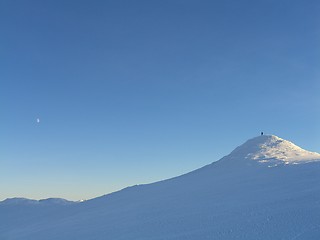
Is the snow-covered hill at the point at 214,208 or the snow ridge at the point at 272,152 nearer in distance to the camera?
the snow-covered hill at the point at 214,208

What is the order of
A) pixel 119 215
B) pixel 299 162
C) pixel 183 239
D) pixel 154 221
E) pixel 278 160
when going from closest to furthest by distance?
1. pixel 183 239
2. pixel 154 221
3. pixel 119 215
4. pixel 299 162
5. pixel 278 160

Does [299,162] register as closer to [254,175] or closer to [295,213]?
[254,175]

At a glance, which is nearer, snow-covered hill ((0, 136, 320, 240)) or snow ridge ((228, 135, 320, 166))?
snow-covered hill ((0, 136, 320, 240))

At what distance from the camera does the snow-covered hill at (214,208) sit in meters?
33.9

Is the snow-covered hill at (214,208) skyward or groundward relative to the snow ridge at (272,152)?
groundward

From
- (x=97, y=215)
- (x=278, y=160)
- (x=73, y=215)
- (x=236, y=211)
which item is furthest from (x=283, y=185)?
(x=73, y=215)

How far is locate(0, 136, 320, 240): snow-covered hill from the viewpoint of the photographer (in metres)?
33.9

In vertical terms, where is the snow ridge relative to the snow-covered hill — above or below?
above

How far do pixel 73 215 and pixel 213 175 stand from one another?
885 inches

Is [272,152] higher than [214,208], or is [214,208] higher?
[272,152]

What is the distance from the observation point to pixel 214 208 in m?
42.7

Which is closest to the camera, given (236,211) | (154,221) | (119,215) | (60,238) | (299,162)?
(236,211)

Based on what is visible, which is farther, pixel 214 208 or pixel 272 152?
pixel 272 152

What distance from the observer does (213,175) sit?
65250 mm
